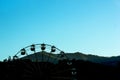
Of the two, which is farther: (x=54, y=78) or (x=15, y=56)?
(x=15, y=56)

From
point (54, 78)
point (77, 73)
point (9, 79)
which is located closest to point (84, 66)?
point (77, 73)

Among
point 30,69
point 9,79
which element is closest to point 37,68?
point 30,69

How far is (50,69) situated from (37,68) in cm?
112

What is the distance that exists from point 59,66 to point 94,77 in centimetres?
305

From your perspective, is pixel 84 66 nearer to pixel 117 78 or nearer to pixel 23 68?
pixel 117 78

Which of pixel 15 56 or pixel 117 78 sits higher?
pixel 15 56

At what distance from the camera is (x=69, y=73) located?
2106cm

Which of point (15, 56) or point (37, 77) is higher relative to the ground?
point (15, 56)

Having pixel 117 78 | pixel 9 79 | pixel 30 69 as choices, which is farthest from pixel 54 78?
pixel 117 78

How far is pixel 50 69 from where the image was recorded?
69.1 ft

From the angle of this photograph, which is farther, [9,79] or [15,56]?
[15,56]

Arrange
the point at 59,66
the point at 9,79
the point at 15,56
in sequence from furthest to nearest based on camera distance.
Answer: the point at 15,56
the point at 59,66
the point at 9,79

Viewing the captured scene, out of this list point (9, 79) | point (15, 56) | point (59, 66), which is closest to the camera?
point (9, 79)

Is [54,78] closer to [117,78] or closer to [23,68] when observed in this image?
[23,68]
